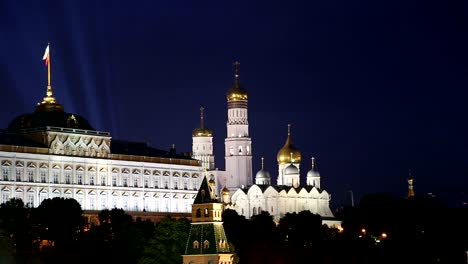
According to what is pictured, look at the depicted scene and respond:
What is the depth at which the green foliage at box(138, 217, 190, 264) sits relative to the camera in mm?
145625

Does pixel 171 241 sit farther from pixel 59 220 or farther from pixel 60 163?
pixel 60 163

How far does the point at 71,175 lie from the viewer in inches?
7500

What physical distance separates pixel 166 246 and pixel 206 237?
46.8 feet

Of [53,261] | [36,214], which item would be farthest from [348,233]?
[53,261]

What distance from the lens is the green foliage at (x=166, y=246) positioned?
146 m

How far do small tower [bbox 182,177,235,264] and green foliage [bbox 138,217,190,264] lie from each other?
32.1 feet

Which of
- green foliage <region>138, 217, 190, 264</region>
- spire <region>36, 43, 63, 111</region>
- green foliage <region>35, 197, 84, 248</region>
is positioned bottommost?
green foliage <region>138, 217, 190, 264</region>

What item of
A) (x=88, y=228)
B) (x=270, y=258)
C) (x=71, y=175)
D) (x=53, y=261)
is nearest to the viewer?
(x=53, y=261)

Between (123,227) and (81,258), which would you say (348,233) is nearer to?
(123,227)

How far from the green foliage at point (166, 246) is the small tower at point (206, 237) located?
9.77 metres

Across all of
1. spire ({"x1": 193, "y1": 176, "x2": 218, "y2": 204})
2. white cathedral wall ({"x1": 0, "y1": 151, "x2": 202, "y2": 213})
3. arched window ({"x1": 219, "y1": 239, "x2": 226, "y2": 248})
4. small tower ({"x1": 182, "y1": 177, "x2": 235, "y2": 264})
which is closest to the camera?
small tower ({"x1": 182, "y1": 177, "x2": 235, "y2": 264})

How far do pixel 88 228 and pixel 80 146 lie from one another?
17.7 meters

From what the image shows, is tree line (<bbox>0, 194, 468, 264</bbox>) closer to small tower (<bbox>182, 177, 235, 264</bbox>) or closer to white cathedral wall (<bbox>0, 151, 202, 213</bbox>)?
white cathedral wall (<bbox>0, 151, 202, 213</bbox>)

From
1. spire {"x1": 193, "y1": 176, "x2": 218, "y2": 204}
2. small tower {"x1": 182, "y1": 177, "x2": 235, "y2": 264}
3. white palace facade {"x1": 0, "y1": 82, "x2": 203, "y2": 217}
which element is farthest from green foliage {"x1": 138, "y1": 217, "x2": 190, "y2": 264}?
white palace facade {"x1": 0, "y1": 82, "x2": 203, "y2": 217}
